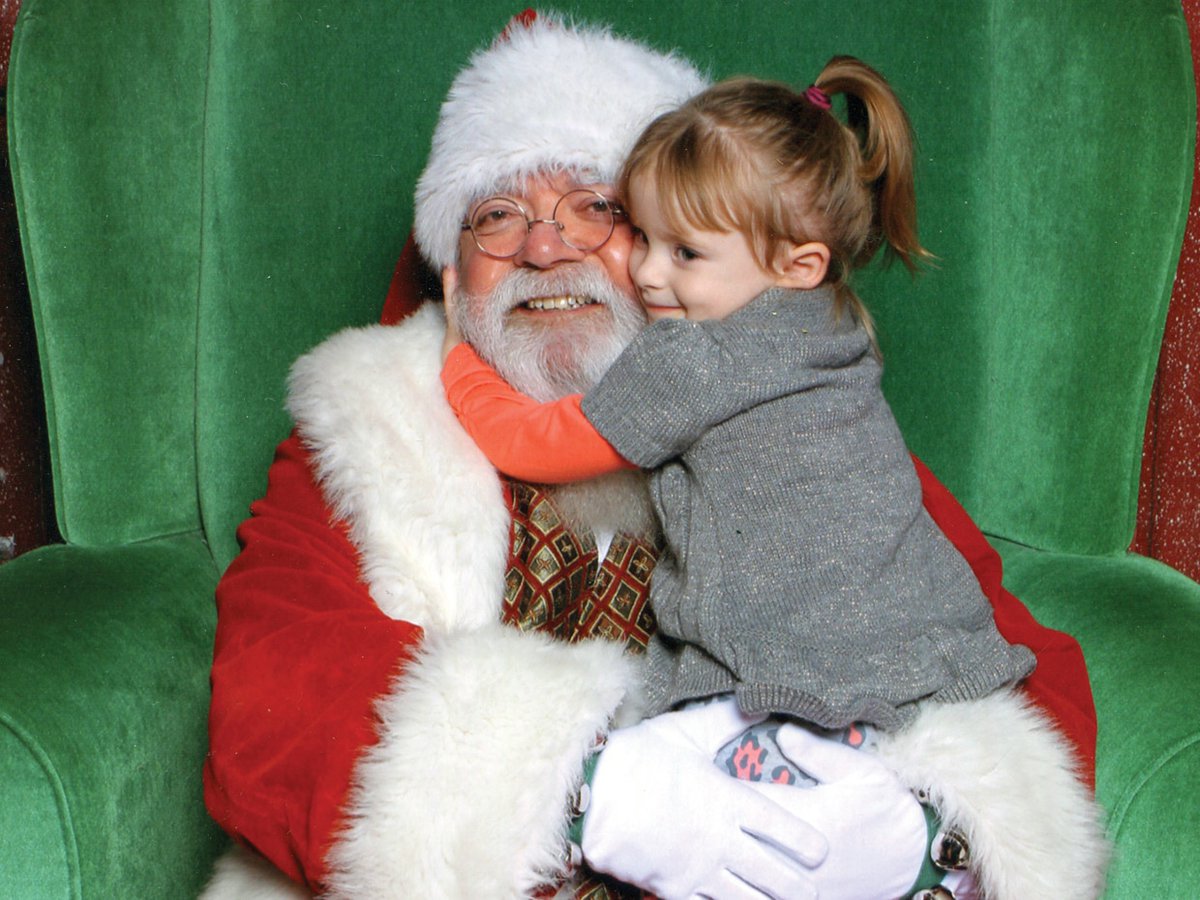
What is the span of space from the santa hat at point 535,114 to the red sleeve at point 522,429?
218mm

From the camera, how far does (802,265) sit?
1.51m

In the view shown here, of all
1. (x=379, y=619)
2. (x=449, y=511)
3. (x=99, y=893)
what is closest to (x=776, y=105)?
(x=449, y=511)

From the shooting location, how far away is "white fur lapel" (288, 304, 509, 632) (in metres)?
1.51

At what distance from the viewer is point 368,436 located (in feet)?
5.16

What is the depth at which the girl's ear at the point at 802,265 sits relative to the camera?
149 cm

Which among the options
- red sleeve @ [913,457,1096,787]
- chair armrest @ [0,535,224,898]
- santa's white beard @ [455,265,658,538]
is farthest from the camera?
santa's white beard @ [455,265,658,538]

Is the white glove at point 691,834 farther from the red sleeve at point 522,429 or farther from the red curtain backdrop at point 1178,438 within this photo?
the red curtain backdrop at point 1178,438

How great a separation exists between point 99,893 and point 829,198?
109 centimetres

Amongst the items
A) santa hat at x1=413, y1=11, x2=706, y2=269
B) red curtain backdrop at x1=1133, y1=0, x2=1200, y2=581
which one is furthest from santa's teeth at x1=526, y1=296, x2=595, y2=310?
red curtain backdrop at x1=1133, y1=0, x2=1200, y2=581

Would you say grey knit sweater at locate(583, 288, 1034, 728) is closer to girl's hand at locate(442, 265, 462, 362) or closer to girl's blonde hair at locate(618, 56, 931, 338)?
girl's blonde hair at locate(618, 56, 931, 338)

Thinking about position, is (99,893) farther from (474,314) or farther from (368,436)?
(474,314)

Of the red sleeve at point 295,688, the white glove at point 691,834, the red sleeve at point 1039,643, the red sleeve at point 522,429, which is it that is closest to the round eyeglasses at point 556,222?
the red sleeve at point 522,429

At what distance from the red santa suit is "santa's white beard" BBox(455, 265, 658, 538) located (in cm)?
11

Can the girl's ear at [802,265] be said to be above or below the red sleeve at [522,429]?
above
